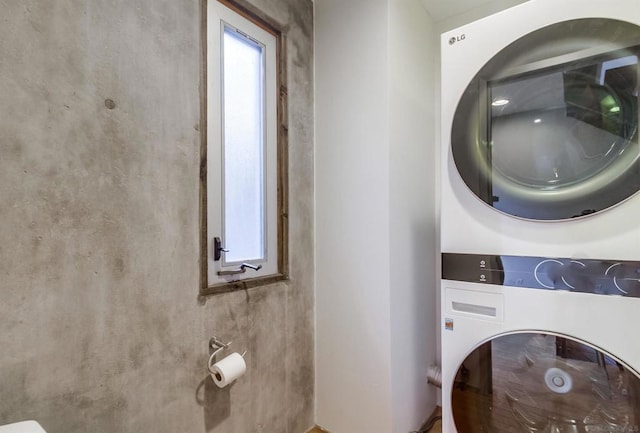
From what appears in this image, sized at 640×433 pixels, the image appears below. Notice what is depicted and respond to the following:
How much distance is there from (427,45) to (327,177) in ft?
3.49

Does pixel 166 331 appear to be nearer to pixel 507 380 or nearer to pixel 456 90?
pixel 507 380

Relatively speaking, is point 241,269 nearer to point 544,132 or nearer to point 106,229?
point 106,229

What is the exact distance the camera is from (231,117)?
134 cm

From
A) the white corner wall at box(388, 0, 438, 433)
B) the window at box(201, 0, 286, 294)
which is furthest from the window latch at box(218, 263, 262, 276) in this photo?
the white corner wall at box(388, 0, 438, 433)

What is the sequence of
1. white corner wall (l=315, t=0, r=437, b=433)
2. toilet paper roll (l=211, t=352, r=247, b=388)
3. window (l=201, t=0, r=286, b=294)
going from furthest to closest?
white corner wall (l=315, t=0, r=437, b=433)
window (l=201, t=0, r=286, b=294)
toilet paper roll (l=211, t=352, r=247, b=388)

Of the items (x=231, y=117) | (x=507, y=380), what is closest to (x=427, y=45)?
(x=231, y=117)

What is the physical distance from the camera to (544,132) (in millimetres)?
962

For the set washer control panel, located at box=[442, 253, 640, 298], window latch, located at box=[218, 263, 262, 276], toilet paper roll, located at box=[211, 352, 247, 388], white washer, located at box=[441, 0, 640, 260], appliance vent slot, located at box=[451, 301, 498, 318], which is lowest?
toilet paper roll, located at box=[211, 352, 247, 388]

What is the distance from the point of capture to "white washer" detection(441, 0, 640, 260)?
857mm

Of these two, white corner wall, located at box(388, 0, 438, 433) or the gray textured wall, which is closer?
the gray textured wall

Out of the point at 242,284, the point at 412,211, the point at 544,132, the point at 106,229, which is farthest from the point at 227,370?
the point at 544,132

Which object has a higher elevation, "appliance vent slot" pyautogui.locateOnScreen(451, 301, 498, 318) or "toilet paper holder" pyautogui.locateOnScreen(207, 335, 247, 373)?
"appliance vent slot" pyautogui.locateOnScreen(451, 301, 498, 318)

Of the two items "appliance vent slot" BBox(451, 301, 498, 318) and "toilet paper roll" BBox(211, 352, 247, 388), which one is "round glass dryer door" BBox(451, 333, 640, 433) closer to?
"appliance vent slot" BBox(451, 301, 498, 318)

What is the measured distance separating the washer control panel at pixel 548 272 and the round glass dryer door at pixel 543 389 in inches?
6.6
